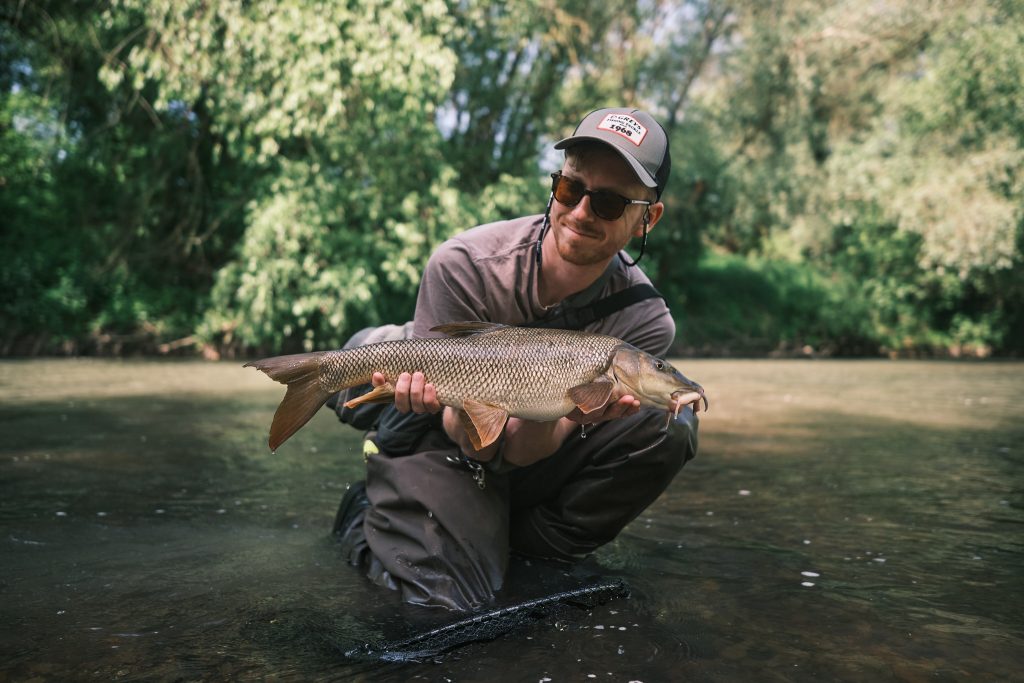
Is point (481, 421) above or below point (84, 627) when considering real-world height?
above

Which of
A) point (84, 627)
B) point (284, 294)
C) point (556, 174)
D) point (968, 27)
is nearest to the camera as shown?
point (84, 627)

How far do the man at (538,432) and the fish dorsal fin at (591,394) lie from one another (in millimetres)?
91

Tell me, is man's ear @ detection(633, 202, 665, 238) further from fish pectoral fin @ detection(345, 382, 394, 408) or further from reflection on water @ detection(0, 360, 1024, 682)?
reflection on water @ detection(0, 360, 1024, 682)

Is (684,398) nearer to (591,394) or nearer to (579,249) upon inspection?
(591,394)

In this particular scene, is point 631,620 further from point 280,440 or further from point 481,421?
point 280,440

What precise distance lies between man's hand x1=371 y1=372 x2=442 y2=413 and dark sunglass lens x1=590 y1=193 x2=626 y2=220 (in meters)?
0.85

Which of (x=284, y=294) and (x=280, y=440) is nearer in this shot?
(x=280, y=440)

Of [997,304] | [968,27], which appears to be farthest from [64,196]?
[997,304]

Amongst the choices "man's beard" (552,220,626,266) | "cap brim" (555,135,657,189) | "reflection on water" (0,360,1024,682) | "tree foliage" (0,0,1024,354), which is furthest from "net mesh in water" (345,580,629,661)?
"tree foliage" (0,0,1024,354)

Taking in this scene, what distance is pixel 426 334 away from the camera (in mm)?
3387

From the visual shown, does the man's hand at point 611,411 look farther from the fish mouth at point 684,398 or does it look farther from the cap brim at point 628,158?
the cap brim at point 628,158

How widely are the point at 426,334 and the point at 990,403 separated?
400 inches

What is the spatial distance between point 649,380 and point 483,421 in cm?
58

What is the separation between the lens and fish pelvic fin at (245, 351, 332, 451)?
309 centimetres
